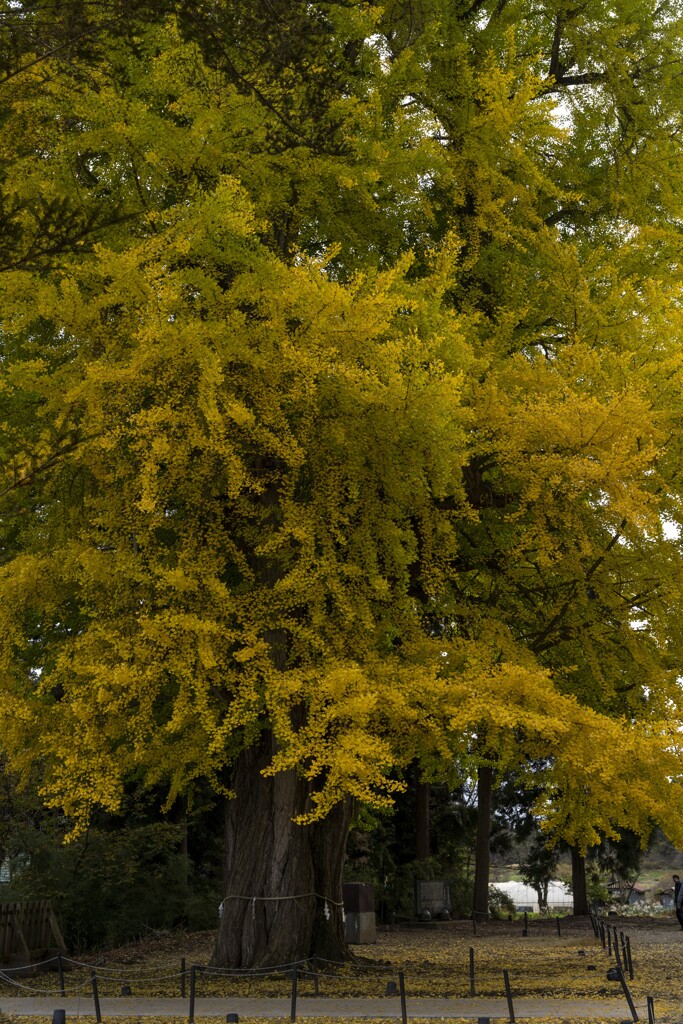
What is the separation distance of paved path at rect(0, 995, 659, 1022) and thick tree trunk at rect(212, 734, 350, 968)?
1443 millimetres

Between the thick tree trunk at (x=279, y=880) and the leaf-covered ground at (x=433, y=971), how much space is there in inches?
14.3

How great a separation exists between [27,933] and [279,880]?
5696 millimetres

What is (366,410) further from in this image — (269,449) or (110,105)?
(110,105)

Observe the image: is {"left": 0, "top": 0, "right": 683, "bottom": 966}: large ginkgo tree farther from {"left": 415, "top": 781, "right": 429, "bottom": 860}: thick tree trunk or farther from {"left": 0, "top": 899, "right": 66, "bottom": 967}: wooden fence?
{"left": 415, "top": 781, "right": 429, "bottom": 860}: thick tree trunk

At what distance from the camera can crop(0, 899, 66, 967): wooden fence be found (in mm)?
16203

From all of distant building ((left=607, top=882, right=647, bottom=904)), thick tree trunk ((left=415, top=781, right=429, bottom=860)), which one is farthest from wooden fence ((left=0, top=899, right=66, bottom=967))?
distant building ((left=607, top=882, right=647, bottom=904))

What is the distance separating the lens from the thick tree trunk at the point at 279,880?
13750mm

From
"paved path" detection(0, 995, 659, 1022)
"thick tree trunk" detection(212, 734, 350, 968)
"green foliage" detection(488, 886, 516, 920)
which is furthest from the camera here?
"green foliage" detection(488, 886, 516, 920)

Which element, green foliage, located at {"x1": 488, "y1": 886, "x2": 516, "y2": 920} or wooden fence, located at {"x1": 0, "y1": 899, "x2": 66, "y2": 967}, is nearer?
wooden fence, located at {"x1": 0, "y1": 899, "x2": 66, "y2": 967}

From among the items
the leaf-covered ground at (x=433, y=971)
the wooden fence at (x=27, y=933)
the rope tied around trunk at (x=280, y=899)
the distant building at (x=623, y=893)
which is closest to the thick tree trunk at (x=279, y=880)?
the rope tied around trunk at (x=280, y=899)

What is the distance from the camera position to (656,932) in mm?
23625

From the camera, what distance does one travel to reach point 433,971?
15406 millimetres

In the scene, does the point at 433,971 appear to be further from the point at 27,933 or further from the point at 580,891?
the point at 580,891

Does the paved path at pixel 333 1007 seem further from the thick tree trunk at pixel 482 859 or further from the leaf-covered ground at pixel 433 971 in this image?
the thick tree trunk at pixel 482 859
